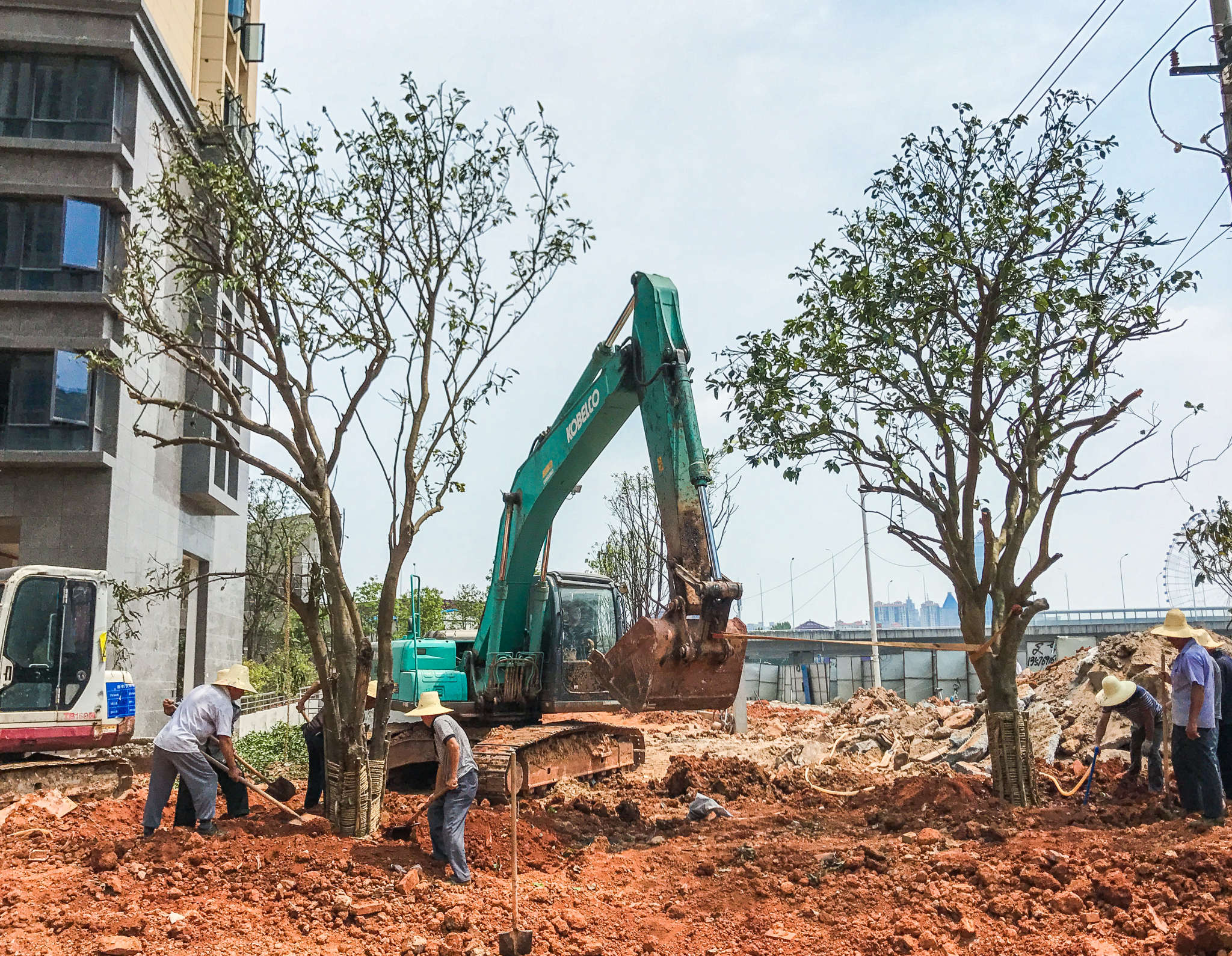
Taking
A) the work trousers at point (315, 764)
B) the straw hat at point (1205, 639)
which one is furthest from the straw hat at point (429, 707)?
the straw hat at point (1205, 639)

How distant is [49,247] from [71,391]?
3.00 metres

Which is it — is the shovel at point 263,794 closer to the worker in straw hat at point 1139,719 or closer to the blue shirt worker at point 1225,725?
the worker in straw hat at point 1139,719

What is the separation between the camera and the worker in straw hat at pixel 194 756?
8.52 m

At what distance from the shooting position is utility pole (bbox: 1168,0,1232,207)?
928cm

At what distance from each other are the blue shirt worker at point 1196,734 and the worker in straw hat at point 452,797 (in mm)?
5694

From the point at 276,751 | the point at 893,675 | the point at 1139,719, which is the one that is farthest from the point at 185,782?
the point at 893,675

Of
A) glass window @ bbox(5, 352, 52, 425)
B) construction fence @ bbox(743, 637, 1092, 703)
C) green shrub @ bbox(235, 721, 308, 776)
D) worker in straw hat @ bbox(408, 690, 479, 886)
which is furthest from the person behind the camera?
construction fence @ bbox(743, 637, 1092, 703)

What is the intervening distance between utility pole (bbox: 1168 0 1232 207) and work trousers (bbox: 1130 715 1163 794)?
506 cm

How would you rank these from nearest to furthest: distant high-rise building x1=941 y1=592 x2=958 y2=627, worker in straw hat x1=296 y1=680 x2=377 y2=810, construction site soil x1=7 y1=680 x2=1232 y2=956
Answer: construction site soil x1=7 y1=680 x2=1232 y2=956 → worker in straw hat x1=296 y1=680 x2=377 y2=810 → distant high-rise building x1=941 y1=592 x2=958 y2=627

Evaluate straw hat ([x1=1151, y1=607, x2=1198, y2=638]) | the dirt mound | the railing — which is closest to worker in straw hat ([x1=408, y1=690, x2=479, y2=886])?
the dirt mound

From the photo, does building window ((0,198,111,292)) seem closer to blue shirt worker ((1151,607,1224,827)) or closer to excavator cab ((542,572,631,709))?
excavator cab ((542,572,631,709))

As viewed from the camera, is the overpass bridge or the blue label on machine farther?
the overpass bridge

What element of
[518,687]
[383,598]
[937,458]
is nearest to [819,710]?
[518,687]

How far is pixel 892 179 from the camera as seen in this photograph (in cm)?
923
